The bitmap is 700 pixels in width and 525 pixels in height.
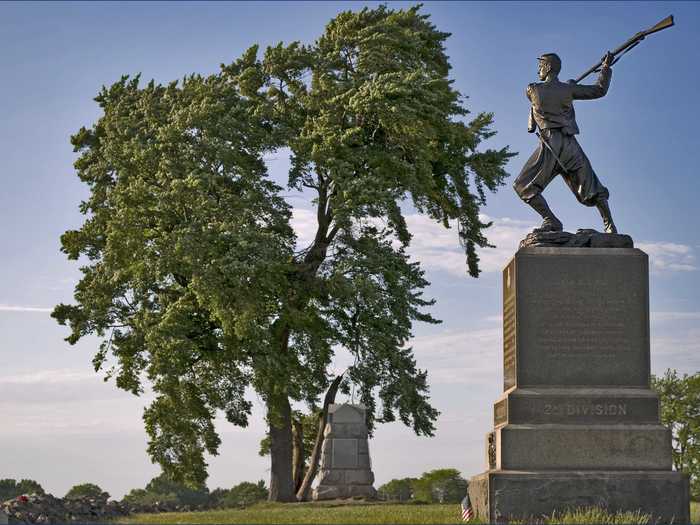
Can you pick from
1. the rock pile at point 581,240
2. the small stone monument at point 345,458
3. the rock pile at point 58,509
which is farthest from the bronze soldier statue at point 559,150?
the small stone monument at point 345,458

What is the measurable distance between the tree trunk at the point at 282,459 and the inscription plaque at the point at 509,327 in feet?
46.1

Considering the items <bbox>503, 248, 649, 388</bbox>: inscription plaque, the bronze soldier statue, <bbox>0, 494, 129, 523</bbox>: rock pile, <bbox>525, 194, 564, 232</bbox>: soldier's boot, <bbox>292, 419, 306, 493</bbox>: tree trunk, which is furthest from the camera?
<bbox>292, 419, 306, 493</bbox>: tree trunk

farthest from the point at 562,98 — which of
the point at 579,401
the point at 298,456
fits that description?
the point at 298,456

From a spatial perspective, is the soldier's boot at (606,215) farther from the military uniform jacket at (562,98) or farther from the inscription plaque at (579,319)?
the military uniform jacket at (562,98)

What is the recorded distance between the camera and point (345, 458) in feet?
90.1

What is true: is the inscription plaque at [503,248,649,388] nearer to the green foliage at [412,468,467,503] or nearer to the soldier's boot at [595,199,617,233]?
the soldier's boot at [595,199,617,233]

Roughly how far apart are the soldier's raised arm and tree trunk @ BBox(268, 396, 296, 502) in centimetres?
1530

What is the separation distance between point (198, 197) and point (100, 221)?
17.0ft

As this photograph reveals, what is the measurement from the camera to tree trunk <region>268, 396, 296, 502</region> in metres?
29.0

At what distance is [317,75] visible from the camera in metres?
28.9

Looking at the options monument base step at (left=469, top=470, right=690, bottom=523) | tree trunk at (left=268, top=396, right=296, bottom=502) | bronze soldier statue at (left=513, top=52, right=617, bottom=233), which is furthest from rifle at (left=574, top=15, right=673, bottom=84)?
tree trunk at (left=268, top=396, right=296, bottom=502)

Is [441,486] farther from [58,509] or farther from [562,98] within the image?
[562,98]

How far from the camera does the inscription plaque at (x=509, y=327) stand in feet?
47.9

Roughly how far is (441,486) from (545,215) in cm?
2383
